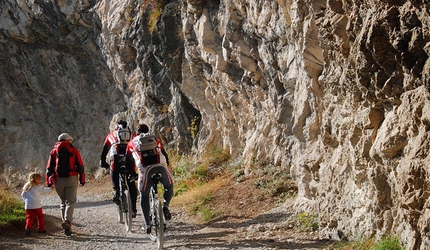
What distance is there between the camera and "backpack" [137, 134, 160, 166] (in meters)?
8.07

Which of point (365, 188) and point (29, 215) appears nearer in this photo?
point (365, 188)

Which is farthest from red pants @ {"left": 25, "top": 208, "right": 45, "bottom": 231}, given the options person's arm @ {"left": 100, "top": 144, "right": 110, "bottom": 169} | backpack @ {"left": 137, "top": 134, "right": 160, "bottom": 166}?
backpack @ {"left": 137, "top": 134, "right": 160, "bottom": 166}

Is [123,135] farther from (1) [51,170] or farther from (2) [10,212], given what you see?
(2) [10,212]

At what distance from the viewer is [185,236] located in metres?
9.05

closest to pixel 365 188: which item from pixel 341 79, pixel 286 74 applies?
pixel 341 79

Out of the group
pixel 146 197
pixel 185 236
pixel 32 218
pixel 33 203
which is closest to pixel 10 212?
pixel 32 218

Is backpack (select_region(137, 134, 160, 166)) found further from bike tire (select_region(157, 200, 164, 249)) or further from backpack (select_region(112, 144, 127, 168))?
backpack (select_region(112, 144, 127, 168))

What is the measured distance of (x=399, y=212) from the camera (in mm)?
6195

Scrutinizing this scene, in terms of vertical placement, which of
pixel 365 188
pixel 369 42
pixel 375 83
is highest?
pixel 369 42

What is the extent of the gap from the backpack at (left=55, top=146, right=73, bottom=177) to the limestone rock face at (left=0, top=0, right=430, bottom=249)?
3.70 metres

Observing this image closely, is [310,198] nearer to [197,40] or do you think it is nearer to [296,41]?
[296,41]

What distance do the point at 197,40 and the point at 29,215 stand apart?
22.2 ft

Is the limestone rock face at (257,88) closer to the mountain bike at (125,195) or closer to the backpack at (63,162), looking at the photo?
the mountain bike at (125,195)

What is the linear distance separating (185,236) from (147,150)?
1.74 meters
